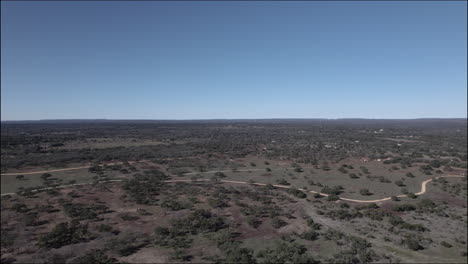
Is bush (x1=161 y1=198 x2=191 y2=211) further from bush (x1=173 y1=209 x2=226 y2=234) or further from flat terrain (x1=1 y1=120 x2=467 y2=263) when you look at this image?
bush (x1=173 y1=209 x2=226 y2=234)

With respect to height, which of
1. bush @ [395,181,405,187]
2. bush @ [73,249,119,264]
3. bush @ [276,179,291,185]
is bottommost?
bush @ [276,179,291,185]

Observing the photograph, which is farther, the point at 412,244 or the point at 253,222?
the point at 253,222

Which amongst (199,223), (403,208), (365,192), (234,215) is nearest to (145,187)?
(234,215)

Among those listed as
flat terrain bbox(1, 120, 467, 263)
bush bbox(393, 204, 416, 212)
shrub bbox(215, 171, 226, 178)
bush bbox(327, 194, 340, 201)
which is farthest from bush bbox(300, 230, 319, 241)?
shrub bbox(215, 171, 226, 178)

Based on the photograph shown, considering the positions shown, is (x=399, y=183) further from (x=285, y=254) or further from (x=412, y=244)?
(x=285, y=254)

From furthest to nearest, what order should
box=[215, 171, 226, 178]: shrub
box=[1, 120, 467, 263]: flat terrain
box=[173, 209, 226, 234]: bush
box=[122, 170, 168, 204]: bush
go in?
box=[215, 171, 226, 178]: shrub
box=[122, 170, 168, 204]: bush
box=[173, 209, 226, 234]: bush
box=[1, 120, 467, 263]: flat terrain

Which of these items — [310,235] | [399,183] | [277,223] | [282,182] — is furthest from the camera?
[282,182]

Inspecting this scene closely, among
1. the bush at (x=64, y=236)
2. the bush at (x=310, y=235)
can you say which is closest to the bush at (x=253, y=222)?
the bush at (x=310, y=235)

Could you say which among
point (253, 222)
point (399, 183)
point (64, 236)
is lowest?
point (399, 183)

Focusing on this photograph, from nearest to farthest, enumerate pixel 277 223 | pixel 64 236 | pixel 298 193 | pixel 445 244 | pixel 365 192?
1. pixel 445 244
2. pixel 64 236
3. pixel 277 223
4. pixel 298 193
5. pixel 365 192

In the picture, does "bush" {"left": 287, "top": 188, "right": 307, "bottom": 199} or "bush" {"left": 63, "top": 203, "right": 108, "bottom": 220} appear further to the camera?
"bush" {"left": 287, "top": 188, "right": 307, "bottom": 199}

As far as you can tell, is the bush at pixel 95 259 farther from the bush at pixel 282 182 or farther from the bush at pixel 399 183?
the bush at pixel 399 183

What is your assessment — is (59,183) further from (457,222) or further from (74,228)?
(457,222)
